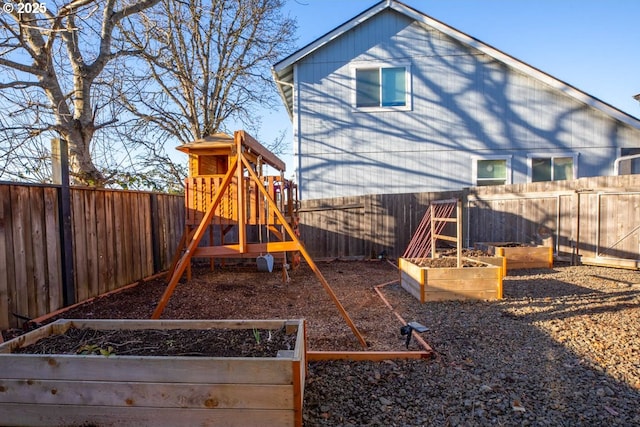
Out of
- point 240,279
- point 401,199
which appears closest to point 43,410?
point 240,279

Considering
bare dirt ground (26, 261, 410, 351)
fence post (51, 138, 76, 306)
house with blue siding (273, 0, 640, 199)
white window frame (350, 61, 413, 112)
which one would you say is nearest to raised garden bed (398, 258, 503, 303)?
bare dirt ground (26, 261, 410, 351)

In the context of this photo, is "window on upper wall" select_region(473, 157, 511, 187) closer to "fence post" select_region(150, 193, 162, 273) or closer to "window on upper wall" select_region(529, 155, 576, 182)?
"window on upper wall" select_region(529, 155, 576, 182)

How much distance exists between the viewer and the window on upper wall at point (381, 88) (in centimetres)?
1025

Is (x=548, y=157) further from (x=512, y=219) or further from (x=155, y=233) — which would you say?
(x=155, y=233)

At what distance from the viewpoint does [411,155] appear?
406 inches

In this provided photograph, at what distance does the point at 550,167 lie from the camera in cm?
1025

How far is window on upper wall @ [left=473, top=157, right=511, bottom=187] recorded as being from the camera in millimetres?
10367

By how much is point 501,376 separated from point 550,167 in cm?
949

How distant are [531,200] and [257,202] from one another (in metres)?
6.70

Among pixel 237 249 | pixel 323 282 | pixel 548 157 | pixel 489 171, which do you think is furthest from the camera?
pixel 489 171

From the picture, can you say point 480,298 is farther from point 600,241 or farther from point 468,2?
point 468,2

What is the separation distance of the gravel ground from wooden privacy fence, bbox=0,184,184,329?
352 centimetres

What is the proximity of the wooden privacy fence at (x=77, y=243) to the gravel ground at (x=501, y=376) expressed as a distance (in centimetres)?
352

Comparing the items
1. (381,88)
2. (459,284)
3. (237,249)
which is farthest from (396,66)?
(237,249)
